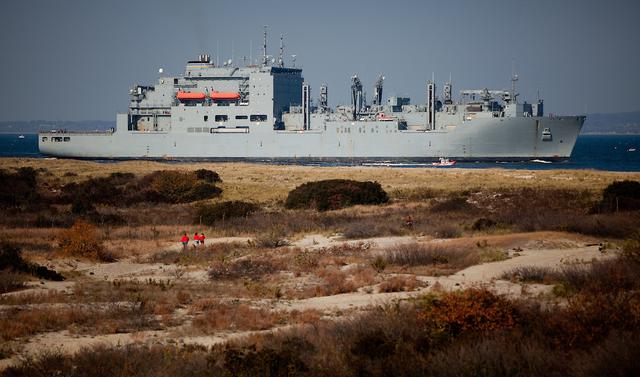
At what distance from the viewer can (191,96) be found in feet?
272

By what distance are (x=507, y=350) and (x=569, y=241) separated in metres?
10.2

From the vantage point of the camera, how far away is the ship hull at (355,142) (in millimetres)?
72000

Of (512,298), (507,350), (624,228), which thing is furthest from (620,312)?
(624,228)

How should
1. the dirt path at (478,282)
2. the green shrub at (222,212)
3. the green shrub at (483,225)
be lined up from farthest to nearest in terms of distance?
the green shrub at (222,212) → the green shrub at (483,225) → the dirt path at (478,282)

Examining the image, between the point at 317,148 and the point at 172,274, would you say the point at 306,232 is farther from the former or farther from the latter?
the point at 317,148

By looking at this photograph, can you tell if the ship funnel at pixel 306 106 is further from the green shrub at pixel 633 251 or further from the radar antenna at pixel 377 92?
the green shrub at pixel 633 251

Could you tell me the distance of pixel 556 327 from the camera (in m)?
9.66

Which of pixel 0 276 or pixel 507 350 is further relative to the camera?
pixel 0 276

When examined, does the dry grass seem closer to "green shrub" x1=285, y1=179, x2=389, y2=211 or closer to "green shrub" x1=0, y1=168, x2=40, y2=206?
Result: "green shrub" x1=285, y1=179, x2=389, y2=211

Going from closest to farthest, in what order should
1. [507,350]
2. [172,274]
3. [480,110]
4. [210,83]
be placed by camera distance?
[507,350]
[172,274]
[480,110]
[210,83]

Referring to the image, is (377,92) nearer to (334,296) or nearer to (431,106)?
(431,106)

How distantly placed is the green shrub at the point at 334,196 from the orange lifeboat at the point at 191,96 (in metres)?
51.3

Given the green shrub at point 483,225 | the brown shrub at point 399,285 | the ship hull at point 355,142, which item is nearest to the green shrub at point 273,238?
the green shrub at point 483,225

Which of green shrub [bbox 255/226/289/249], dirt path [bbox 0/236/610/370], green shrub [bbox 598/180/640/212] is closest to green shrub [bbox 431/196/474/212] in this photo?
green shrub [bbox 598/180/640/212]
